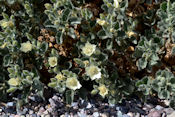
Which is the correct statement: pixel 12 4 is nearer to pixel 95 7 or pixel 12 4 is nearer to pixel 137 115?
pixel 95 7

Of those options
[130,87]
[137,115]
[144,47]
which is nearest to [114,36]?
[144,47]

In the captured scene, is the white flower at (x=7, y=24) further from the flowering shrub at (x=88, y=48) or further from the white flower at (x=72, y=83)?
the white flower at (x=72, y=83)

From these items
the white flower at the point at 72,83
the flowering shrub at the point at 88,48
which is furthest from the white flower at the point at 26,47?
the white flower at the point at 72,83

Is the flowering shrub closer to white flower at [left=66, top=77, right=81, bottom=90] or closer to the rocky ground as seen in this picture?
white flower at [left=66, top=77, right=81, bottom=90]

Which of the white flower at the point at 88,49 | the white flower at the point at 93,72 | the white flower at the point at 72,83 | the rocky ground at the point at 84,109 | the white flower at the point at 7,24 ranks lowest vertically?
the rocky ground at the point at 84,109

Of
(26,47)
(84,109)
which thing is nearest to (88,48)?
(26,47)

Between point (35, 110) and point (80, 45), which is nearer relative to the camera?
point (80, 45)
